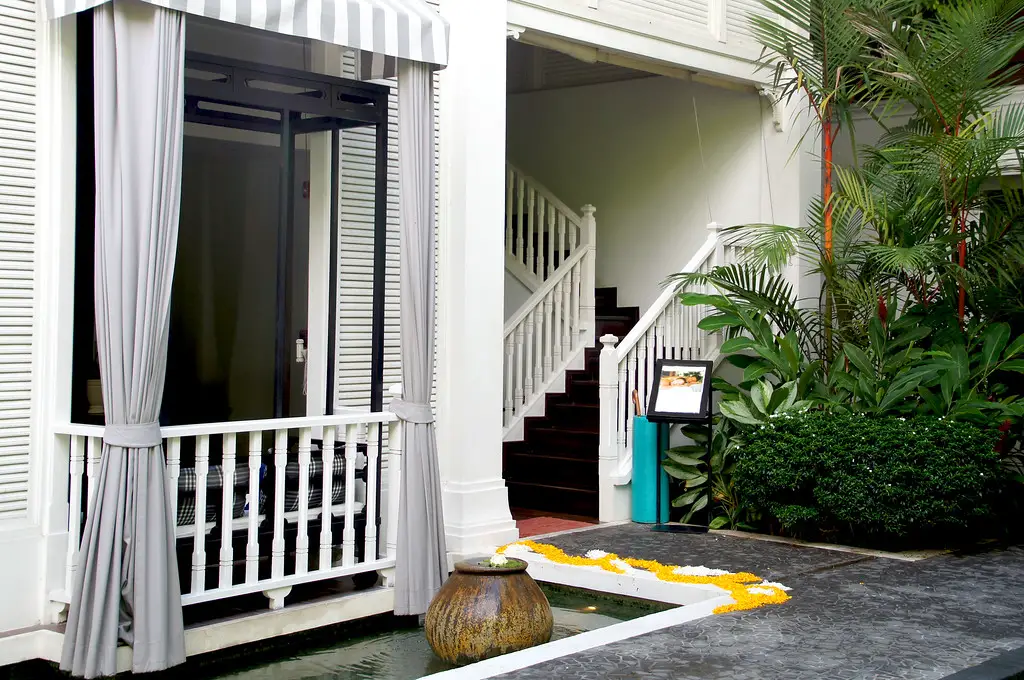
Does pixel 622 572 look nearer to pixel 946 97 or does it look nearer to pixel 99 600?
pixel 99 600

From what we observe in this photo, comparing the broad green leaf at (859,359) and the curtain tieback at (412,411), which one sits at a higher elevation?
the broad green leaf at (859,359)

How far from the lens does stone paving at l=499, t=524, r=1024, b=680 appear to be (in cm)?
470

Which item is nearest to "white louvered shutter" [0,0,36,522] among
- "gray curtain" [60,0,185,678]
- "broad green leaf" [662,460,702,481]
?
"gray curtain" [60,0,185,678]

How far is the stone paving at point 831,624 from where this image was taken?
15.4ft

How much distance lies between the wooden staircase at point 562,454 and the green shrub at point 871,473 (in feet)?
5.03

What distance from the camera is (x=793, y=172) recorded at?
32.1 feet

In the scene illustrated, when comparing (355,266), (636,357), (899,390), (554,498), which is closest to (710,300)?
(636,357)

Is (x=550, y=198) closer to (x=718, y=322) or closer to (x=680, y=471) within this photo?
(x=718, y=322)

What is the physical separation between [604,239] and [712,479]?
3.56 metres

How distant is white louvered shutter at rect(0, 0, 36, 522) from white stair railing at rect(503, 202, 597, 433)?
4630mm

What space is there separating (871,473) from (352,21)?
13.0 ft

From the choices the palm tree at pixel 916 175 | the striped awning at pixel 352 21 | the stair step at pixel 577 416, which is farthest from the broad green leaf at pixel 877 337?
the striped awning at pixel 352 21

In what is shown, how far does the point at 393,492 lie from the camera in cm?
613

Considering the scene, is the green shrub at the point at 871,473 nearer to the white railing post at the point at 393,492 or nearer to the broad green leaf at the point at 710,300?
the broad green leaf at the point at 710,300
